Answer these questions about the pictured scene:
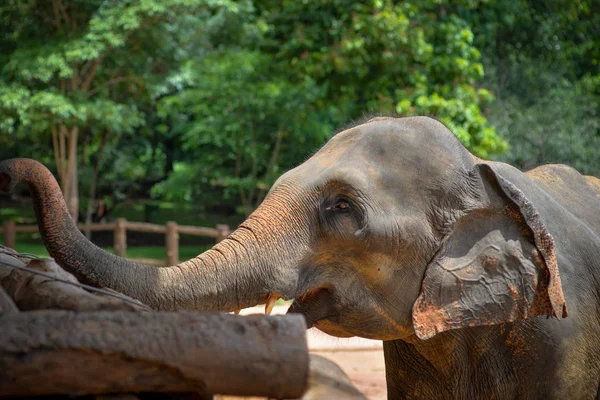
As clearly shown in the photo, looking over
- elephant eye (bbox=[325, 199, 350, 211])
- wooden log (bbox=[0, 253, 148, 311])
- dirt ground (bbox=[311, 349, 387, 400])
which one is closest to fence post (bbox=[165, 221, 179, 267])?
dirt ground (bbox=[311, 349, 387, 400])

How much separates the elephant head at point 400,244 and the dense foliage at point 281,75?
826 cm

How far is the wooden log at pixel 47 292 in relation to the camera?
1933 millimetres

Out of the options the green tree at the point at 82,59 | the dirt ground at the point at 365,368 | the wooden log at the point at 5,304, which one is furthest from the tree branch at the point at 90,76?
the wooden log at the point at 5,304

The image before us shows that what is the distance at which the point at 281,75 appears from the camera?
1464 centimetres

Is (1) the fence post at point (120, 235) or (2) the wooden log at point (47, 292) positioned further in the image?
(1) the fence post at point (120, 235)

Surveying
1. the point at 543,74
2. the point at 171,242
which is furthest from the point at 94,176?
the point at 543,74

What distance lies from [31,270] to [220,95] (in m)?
14.0

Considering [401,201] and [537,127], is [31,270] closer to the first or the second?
[401,201]

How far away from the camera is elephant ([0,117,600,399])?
9.94 ft

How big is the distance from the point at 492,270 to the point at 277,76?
12.0 m

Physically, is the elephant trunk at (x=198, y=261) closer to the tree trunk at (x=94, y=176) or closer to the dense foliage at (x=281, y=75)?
the dense foliage at (x=281, y=75)

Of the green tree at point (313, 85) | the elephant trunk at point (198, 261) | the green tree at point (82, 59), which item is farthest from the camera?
the green tree at point (82, 59)

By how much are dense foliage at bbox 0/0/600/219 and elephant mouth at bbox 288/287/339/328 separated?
8.43 metres

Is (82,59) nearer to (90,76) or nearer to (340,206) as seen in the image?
(90,76)
